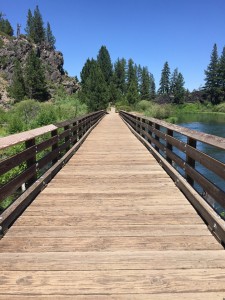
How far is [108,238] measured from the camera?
3891 mm

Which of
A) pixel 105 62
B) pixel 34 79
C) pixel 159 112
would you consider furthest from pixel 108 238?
pixel 105 62

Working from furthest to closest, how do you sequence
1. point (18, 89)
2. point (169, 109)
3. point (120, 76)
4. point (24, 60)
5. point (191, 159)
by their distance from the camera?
point (120, 76) → point (24, 60) → point (18, 89) → point (169, 109) → point (191, 159)

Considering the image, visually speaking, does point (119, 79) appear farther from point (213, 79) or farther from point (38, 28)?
point (38, 28)

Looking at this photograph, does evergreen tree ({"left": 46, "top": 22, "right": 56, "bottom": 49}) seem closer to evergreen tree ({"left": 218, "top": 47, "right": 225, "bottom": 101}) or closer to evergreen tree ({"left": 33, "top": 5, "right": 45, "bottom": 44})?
evergreen tree ({"left": 33, "top": 5, "right": 45, "bottom": 44})

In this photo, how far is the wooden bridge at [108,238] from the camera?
2.84 metres

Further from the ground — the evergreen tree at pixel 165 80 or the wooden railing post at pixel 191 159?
the evergreen tree at pixel 165 80

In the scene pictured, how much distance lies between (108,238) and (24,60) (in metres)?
118

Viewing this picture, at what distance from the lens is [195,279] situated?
115 inches

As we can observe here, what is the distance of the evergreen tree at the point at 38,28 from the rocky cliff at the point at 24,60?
15910 millimetres

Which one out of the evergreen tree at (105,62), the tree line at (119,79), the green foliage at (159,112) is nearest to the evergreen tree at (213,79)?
the tree line at (119,79)

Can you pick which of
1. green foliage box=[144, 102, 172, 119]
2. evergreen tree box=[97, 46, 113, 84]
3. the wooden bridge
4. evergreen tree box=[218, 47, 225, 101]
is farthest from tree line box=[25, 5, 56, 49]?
the wooden bridge

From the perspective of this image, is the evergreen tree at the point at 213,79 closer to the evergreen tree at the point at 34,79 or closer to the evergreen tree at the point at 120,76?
the evergreen tree at the point at 120,76

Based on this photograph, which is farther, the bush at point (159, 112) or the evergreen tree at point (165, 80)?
the evergreen tree at point (165, 80)

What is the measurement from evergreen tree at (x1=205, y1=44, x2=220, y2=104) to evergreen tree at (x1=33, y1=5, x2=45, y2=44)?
7446cm
